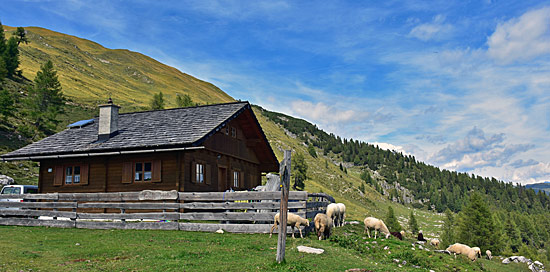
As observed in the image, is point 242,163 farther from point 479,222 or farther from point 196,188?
point 479,222

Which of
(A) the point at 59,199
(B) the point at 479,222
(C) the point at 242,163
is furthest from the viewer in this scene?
(B) the point at 479,222

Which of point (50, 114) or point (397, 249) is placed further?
point (50, 114)

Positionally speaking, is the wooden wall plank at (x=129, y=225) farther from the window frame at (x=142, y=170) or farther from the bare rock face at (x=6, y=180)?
the bare rock face at (x=6, y=180)

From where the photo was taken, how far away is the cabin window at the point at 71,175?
87.7 feet

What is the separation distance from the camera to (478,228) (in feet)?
240

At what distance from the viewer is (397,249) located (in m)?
16.1

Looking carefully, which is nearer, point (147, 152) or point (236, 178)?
point (147, 152)

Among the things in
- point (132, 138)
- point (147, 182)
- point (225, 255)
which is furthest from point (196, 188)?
point (225, 255)

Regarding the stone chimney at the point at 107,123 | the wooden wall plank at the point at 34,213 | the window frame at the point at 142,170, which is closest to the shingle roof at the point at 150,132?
the stone chimney at the point at 107,123

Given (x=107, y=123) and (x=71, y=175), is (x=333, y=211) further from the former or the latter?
(x=71, y=175)

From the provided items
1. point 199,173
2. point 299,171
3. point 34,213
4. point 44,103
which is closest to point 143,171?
point 199,173

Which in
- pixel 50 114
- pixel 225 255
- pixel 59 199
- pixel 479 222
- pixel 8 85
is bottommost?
pixel 479 222

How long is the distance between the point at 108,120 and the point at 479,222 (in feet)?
230

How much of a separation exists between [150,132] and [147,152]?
8.13 feet
